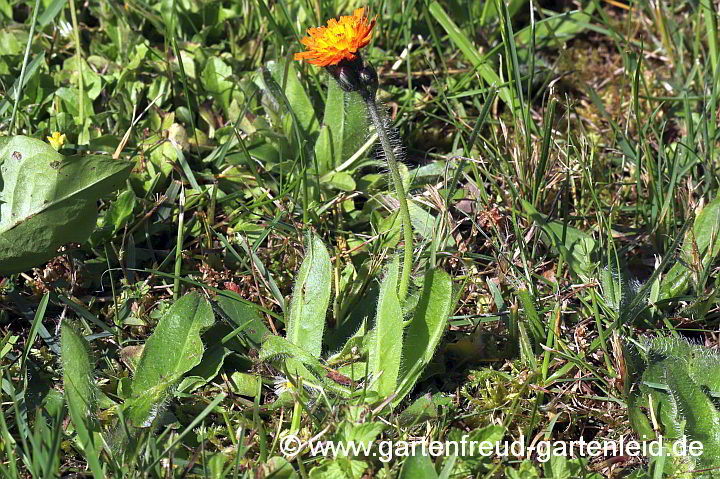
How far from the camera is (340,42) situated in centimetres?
200

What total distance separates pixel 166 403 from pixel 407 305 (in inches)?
28.8

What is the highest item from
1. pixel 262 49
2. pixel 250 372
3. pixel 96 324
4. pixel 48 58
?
pixel 48 58

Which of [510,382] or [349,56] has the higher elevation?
[349,56]

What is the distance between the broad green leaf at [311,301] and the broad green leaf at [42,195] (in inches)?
25.6

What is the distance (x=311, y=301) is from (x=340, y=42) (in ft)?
2.54

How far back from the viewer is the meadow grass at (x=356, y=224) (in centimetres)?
212

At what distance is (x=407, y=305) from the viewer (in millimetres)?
2217

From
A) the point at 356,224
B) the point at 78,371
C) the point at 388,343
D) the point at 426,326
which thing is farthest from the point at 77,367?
the point at 356,224

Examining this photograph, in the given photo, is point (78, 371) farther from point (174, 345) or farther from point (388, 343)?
point (388, 343)

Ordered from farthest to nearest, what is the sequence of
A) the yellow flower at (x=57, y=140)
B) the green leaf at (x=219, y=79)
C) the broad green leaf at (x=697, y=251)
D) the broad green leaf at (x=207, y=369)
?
the green leaf at (x=219, y=79), the yellow flower at (x=57, y=140), the broad green leaf at (x=697, y=251), the broad green leaf at (x=207, y=369)

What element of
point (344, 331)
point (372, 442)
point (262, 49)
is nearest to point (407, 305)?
point (344, 331)

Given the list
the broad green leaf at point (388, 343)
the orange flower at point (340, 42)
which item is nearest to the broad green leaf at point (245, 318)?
the broad green leaf at point (388, 343)

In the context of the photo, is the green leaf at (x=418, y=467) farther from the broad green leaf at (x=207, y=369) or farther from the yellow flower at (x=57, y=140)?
the yellow flower at (x=57, y=140)

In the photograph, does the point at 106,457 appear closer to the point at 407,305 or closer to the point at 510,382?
the point at 407,305
